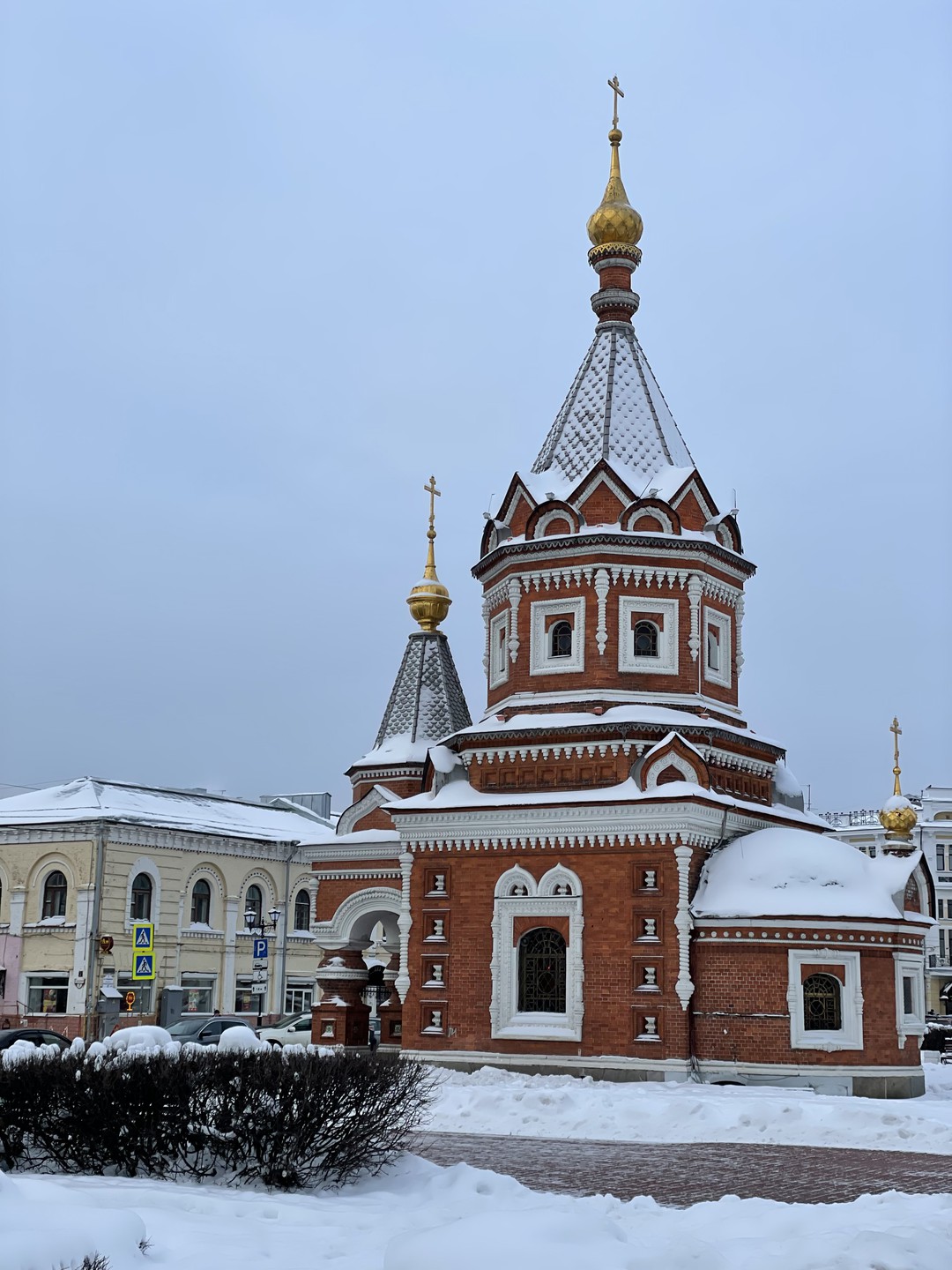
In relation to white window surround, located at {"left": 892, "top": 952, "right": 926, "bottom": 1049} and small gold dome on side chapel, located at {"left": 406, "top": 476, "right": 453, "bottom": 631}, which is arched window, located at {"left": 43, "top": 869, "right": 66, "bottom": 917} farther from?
white window surround, located at {"left": 892, "top": 952, "right": 926, "bottom": 1049}

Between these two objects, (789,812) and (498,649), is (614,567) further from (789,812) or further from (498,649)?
(789,812)

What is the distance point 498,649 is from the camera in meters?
27.4

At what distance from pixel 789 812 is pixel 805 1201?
55.1 feet

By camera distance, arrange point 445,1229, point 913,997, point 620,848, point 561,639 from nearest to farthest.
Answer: point 445,1229
point 620,848
point 913,997
point 561,639

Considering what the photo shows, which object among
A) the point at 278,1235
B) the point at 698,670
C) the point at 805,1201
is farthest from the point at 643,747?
the point at 278,1235

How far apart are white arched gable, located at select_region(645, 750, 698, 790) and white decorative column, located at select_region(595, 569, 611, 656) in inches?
100

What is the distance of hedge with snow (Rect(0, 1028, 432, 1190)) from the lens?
10203 mm

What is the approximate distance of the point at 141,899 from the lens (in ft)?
122

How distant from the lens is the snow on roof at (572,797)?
23000 mm

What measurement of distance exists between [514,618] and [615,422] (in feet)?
14.1

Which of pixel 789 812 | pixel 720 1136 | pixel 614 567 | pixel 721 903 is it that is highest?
pixel 614 567

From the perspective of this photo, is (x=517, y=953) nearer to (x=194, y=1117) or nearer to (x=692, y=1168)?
(x=692, y=1168)

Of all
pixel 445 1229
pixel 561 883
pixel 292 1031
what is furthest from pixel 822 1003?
pixel 445 1229

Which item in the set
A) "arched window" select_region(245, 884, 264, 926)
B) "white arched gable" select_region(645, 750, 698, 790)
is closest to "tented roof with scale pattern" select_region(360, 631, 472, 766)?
"white arched gable" select_region(645, 750, 698, 790)
